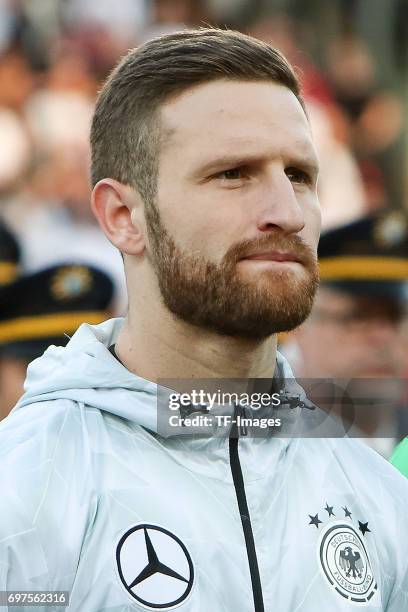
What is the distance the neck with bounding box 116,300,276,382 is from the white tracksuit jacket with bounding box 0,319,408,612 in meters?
0.08

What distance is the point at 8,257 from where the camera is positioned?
6.18 m

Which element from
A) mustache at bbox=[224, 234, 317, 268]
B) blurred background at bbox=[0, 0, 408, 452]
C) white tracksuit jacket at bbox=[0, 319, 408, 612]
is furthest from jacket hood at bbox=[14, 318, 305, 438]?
blurred background at bbox=[0, 0, 408, 452]

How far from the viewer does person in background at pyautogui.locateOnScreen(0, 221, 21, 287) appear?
5.90 m

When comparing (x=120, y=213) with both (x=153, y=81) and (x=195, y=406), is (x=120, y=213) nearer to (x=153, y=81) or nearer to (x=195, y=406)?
(x=153, y=81)

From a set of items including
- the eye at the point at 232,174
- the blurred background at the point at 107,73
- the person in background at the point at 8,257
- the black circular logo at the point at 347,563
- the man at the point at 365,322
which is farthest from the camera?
the blurred background at the point at 107,73

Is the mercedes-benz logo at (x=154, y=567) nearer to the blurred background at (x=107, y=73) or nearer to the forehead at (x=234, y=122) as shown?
the forehead at (x=234, y=122)

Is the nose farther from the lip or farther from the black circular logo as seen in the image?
the black circular logo

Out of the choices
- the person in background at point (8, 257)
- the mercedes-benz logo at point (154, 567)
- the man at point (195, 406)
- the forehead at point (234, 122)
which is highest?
the person in background at point (8, 257)

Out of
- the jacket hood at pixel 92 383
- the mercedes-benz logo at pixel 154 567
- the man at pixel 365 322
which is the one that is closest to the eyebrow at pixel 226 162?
the jacket hood at pixel 92 383

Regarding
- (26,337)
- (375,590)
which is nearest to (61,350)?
(375,590)

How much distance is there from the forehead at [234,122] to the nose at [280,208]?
68mm

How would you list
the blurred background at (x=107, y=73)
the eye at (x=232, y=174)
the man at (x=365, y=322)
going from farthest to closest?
the blurred background at (x=107, y=73) → the man at (x=365, y=322) → the eye at (x=232, y=174)

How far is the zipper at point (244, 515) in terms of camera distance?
7.72 ft

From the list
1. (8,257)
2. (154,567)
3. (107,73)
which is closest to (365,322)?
(8,257)
